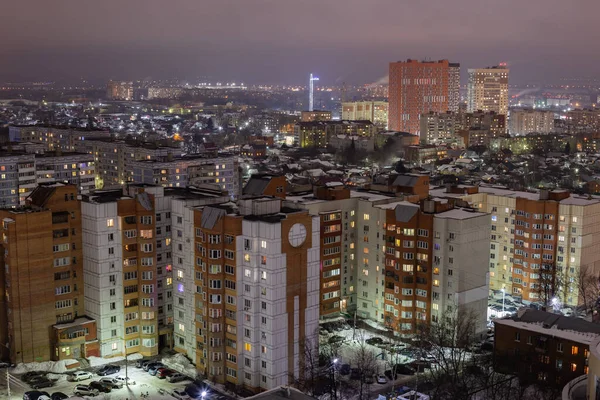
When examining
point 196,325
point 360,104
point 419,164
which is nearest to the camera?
point 196,325

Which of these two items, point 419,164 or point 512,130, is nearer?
point 419,164

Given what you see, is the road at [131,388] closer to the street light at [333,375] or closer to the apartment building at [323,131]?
the street light at [333,375]

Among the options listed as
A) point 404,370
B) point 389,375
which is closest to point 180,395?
point 389,375

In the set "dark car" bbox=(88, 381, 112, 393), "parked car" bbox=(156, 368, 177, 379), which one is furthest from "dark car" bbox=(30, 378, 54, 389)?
"parked car" bbox=(156, 368, 177, 379)

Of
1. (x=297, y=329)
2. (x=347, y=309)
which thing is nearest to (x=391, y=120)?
(x=347, y=309)

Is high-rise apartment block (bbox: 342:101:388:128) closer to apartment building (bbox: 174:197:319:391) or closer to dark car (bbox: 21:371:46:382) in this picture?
apartment building (bbox: 174:197:319:391)

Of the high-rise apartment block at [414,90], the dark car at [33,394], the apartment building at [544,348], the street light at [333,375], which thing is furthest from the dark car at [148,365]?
the high-rise apartment block at [414,90]

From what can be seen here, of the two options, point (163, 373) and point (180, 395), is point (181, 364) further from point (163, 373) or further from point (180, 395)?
point (180, 395)

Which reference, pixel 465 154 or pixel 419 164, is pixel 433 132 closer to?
pixel 465 154
